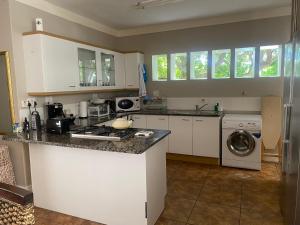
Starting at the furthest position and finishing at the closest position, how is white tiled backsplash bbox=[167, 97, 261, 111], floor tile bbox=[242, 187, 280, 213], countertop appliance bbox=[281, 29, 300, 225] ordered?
white tiled backsplash bbox=[167, 97, 261, 111] → floor tile bbox=[242, 187, 280, 213] → countertop appliance bbox=[281, 29, 300, 225]

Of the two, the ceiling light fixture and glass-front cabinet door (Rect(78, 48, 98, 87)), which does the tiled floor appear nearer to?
glass-front cabinet door (Rect(78, 48, 98, 87))

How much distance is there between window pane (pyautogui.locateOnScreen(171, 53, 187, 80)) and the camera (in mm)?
4609

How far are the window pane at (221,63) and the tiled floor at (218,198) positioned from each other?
1.77 meters

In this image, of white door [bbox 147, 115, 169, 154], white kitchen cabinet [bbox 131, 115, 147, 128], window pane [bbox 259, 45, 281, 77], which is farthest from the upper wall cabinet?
window pane [bbox 259, 45, 281, 77]

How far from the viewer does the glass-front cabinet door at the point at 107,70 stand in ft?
13.4

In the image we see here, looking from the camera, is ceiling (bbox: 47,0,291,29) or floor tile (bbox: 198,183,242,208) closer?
floor tile (bbox: 198,183,242,208)

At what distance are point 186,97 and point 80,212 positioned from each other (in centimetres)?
297

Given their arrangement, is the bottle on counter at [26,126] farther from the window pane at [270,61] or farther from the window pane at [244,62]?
the window pane at [270,61]

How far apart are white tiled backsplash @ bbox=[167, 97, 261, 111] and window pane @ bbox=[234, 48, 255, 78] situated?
456 mm

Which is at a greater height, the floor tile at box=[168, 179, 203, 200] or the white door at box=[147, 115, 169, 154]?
the white door at box=[147, 115, 169, 154]

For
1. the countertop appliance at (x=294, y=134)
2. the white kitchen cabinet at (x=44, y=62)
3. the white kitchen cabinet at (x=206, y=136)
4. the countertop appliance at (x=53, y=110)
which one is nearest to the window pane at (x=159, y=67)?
the white kitchen cabinet at (x=206, y=136)

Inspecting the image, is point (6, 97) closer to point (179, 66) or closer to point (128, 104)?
point (128, 104)

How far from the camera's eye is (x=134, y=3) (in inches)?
130

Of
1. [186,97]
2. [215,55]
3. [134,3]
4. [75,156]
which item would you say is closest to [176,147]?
[186,97]
